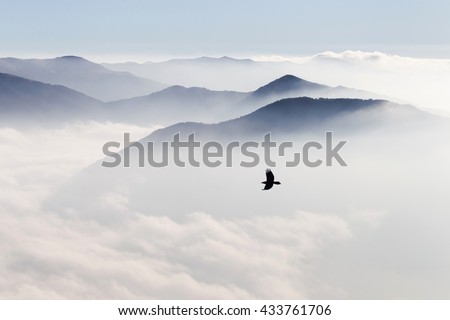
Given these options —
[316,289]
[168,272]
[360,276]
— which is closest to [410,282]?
[360,276]

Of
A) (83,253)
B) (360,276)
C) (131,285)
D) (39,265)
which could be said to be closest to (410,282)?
(360,276)

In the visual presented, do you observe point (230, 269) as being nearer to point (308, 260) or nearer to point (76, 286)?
point (308, 260)

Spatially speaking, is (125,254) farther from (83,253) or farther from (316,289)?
(316,289)
